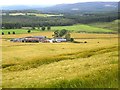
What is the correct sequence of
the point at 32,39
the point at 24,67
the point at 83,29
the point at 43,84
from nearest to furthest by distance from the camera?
the point at 43,84 < the point at 24,67 < the point at 32,39 < the point at 83,29

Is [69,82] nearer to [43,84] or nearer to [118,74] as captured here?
[43,84]

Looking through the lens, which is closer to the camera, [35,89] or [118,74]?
[35,89]

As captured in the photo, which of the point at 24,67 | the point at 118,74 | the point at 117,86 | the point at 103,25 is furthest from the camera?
the point at 103,25

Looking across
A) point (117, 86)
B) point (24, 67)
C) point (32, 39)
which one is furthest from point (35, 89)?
point (32, 39)

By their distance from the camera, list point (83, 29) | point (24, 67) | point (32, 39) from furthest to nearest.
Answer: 1. point (83, 29)
2. point (32, 39)
3. point (24, 67)

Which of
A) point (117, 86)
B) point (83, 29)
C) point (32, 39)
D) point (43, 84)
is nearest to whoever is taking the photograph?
point (117, 86)

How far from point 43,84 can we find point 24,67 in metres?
14.7

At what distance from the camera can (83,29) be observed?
7023 inches

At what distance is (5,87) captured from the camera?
22.4 m

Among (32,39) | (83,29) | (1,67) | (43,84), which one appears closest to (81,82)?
(43,84)

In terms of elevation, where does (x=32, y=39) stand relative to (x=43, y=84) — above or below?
below

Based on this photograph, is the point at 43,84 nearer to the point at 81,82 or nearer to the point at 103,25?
the point at 81,82

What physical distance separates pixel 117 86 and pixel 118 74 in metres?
3.36

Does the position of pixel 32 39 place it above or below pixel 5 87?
below
